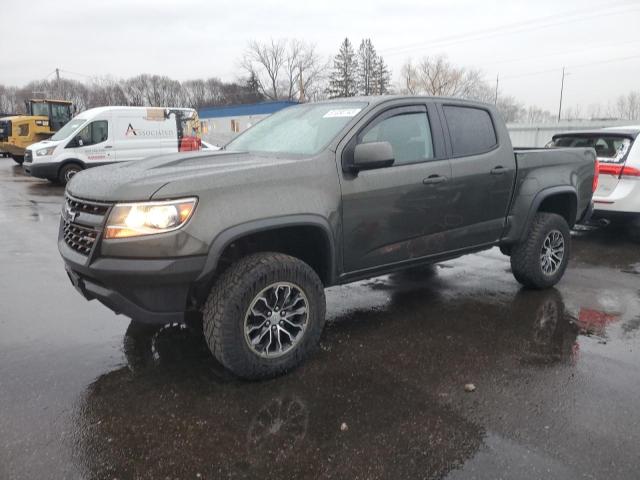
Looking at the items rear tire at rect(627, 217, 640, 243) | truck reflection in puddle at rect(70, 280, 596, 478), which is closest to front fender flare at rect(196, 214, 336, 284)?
truck reflection in puddle at rect(70, 280, 596, 478)

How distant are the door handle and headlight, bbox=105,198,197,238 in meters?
1.98

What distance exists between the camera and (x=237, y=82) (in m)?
94.7

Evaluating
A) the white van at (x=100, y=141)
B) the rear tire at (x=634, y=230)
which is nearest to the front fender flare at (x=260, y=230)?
the rear tire at (x=634, y=230)

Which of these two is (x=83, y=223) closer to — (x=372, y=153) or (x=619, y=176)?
(x=372, y=153)

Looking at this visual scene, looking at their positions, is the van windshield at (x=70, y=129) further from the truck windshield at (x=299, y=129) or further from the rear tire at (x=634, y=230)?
the rear tire at (x=634, y=230)

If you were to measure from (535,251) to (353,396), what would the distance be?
2813 millimetres

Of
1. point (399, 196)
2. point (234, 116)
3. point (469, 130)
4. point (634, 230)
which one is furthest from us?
point (234, 116)

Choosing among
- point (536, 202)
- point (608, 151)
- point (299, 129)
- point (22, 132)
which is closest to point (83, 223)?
point (299, 129)

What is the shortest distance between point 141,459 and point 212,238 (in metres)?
1.24

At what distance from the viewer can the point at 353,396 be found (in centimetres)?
318

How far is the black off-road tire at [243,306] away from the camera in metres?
3.12

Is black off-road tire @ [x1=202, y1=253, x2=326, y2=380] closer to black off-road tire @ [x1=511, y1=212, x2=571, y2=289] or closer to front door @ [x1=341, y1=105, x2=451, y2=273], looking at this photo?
front door @ [x1=341, y1=105, x2=451, y2=273]

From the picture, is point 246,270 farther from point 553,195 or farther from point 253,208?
point 553,195

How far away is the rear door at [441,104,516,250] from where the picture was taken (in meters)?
4.34
